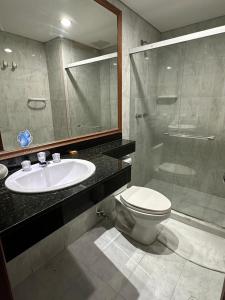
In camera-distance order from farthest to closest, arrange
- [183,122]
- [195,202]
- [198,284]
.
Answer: [183,122] < [195,202] < [198,284]

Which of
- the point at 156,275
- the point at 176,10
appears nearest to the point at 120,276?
the point at 156,275

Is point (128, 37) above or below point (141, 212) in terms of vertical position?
above

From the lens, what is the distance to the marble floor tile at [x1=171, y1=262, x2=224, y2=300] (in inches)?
46.2

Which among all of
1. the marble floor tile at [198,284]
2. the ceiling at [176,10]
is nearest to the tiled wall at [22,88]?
the ceiling at [176,10]

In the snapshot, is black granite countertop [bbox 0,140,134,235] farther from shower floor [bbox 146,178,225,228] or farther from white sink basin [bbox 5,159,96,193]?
shower floor [bbox 146,178,225,228]

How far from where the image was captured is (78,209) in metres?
0.85

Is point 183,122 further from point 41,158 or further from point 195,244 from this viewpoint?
point 41,158

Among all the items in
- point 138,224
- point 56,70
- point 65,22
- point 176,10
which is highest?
point 176,10

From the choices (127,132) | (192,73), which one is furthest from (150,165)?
(192,73)

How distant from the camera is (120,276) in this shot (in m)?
1.31

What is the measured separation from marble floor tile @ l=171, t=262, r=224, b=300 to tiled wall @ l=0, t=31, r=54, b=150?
147 cm

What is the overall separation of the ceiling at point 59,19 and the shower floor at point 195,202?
1.86 m

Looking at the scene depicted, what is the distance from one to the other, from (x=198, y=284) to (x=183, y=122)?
1.69 meters

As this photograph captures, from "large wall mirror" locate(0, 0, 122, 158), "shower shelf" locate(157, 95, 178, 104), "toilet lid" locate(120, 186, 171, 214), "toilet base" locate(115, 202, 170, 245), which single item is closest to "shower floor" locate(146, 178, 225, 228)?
"toilet base" locate(115, 202, 170, 245)
